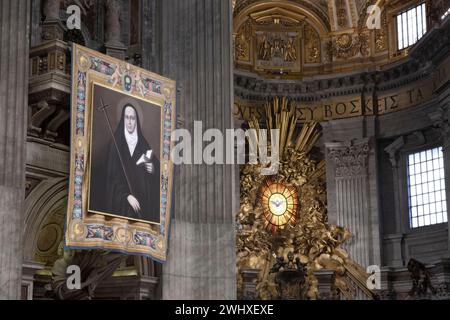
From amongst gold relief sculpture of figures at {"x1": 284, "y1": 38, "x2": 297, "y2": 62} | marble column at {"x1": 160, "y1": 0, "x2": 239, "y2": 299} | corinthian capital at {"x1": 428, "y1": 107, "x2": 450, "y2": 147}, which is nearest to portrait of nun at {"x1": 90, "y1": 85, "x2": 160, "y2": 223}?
marble column at {"x1": 160, "y1": 0, "x2": 239, "y2": 299}

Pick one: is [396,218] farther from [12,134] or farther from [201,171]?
[12,134]

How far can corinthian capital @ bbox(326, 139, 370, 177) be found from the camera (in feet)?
85.8

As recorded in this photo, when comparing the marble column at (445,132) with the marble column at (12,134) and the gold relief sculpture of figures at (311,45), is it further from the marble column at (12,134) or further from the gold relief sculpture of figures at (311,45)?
the marble column at (12,134)

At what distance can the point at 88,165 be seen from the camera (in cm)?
1448

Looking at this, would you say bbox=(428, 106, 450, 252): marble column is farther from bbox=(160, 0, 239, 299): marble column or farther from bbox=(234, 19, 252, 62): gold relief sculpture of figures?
bbox=(160, 0, 239, 299): marble column

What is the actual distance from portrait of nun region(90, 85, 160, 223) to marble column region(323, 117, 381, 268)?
1099cm

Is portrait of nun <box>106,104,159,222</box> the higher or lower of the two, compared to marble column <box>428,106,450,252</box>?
lower

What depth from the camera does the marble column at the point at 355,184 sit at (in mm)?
25578

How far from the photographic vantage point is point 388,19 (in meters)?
27.0

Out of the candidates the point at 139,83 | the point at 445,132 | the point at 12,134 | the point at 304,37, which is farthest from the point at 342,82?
the point at 12,134

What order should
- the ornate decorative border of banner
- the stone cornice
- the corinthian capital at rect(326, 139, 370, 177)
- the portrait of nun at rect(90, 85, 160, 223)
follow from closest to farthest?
1. the ornate decorative border of banner
2. the portrait of nun at rect(90, 85, 160, 223)
3. the stone cornice
4. the corinthian capital at rect(326, 139, 370, 177)
